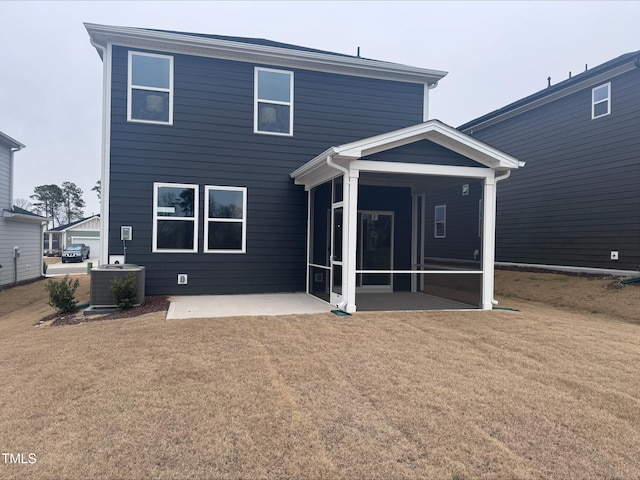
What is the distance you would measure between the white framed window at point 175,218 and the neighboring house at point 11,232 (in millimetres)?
7094

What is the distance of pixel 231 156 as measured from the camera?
9.12 metres

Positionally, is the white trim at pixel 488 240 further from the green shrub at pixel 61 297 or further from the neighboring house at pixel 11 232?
the neighboring house at pixel 11 232

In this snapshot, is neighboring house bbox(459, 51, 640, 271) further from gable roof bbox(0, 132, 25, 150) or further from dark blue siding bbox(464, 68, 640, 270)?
gable roof bbox(0, 132, 25, 150)

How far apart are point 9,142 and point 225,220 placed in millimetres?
8961

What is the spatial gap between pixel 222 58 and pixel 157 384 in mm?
7475

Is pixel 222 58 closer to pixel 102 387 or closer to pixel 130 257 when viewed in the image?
pixel 130 257

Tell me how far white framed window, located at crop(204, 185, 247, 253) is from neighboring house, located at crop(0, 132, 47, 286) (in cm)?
784

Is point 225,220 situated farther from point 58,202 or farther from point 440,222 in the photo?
point 58,202

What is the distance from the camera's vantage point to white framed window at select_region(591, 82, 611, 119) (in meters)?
→ 10.9

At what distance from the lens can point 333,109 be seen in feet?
32.0

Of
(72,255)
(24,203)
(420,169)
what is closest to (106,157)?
(420,169)

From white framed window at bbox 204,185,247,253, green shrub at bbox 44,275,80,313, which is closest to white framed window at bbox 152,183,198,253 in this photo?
white framed window at bbox 204,185,247,253

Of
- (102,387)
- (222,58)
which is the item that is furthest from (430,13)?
(102,387)

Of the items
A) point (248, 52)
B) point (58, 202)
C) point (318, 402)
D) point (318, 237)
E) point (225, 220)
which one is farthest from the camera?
point (58, 202)
